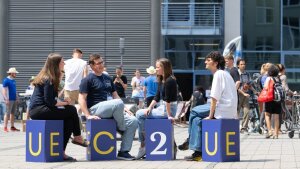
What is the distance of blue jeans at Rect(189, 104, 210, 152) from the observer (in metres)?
14.7

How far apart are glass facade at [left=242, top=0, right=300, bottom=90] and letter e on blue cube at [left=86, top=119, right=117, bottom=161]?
77.4 feet

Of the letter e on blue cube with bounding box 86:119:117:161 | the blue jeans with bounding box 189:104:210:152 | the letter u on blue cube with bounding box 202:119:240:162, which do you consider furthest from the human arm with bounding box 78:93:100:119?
the letter u on blue cube with bounding box 202:119:240:162

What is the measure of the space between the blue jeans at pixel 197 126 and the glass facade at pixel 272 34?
2334cm

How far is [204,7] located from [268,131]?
1689 cm

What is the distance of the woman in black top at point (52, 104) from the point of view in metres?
14.8

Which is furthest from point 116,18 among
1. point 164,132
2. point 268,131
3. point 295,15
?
point 164,132

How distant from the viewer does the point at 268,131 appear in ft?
72.0

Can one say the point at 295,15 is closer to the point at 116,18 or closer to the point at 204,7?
the point at 204,7

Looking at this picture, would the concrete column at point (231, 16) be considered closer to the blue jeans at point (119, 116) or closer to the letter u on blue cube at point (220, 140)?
the blue jeans at point (119, 116)

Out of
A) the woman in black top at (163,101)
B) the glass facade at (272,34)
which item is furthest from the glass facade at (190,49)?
the woman in black top at (163,101)

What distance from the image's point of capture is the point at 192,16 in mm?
38312

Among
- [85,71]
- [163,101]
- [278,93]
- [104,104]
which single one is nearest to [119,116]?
[104,104]

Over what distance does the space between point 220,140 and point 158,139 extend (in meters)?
1.05

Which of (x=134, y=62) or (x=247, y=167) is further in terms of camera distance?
(x=134, y=62)
